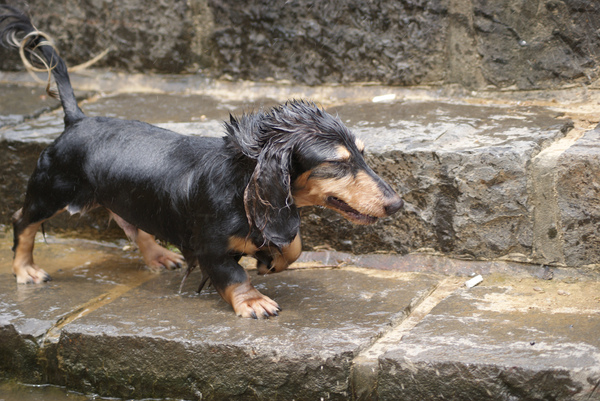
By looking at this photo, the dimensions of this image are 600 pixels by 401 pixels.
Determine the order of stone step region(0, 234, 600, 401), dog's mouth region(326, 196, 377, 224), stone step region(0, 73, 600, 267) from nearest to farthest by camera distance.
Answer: stone step region(0, 234, 600, 401) < dog's mouth region(326, 196, 377, 224) < stone step region(0, 73, 600, 267)

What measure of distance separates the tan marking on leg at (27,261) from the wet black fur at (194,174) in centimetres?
5

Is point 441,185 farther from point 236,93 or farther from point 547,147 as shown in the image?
point 236,93

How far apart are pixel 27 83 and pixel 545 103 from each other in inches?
155

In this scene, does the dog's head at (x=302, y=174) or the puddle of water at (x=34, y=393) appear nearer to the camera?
the dog's head at (x=302, y=174)

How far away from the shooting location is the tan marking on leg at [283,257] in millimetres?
3240

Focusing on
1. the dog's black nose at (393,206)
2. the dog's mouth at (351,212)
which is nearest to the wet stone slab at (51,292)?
the dog's mouth at (351,212)

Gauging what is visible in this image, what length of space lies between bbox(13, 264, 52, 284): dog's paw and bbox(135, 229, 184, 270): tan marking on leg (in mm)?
540

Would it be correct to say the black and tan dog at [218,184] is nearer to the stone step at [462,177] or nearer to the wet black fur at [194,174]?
the wet black fur at [194,174]

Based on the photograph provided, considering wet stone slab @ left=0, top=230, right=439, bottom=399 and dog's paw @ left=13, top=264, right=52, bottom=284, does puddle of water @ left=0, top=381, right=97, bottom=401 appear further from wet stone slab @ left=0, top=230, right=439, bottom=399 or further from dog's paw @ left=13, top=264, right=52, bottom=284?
dog's paw @ left=13, top=264, right=52, bottom=284

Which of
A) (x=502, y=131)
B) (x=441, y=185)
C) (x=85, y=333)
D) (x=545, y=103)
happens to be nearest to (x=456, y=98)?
(x=545, y=103)

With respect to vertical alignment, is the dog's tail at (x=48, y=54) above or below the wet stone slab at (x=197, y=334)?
above

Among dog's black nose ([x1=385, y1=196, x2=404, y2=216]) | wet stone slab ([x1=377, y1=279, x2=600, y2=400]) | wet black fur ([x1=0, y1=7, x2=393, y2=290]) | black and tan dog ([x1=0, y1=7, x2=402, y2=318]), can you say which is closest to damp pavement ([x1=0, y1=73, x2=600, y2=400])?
wet stone slab ([x1=377, y1=279, x2=600, y2=400])

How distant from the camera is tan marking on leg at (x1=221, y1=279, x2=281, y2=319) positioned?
305 centimetres

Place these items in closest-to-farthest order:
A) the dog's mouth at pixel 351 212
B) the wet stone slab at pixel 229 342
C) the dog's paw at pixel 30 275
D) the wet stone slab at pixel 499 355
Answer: the wet stone slab at pixel 499 355 < the wet stone slab at pixel 229 342 < the dog's mouth at pixel 351 212 < the dog's paw at pixel 30 275
